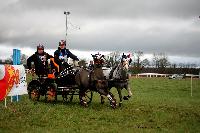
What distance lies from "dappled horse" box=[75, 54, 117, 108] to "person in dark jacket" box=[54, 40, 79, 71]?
4.61ft

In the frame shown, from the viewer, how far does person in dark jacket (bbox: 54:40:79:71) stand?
18516mm

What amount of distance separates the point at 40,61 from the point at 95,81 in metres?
3.42

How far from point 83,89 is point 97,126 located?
523cm

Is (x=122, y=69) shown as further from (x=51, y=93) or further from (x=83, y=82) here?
(x=51, y=93)

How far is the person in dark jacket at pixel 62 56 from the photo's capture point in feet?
60.7

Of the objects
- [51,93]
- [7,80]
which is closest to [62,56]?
[51,93]

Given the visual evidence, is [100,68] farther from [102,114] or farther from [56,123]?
[56,123]

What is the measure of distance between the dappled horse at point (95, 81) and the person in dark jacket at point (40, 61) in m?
2.18

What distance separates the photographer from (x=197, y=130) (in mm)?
11930

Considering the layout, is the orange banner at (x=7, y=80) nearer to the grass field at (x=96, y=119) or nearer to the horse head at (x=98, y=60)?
the grass field at (x=96, y=119)

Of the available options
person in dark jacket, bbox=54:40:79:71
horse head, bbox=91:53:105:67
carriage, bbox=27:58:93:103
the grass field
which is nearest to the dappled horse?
horse head, bbox=91:53:105:67

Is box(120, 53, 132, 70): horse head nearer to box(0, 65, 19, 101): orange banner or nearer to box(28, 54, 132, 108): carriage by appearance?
box(28, 54, 132, 108): carriage

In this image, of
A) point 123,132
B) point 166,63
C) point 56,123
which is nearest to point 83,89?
point 56,123

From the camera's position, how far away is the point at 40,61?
18766mm
